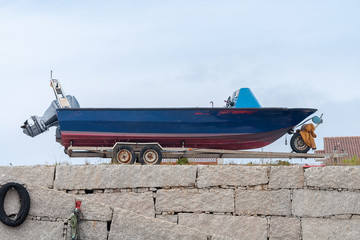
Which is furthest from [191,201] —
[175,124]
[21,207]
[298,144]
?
[298,144]

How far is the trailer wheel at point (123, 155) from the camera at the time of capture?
11.4 meters

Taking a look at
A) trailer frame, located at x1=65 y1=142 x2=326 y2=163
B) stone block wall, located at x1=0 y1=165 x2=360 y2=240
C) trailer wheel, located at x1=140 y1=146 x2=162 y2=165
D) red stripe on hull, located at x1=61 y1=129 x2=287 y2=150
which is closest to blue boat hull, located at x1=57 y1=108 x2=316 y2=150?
red stripe on hull, located at x1=61 y1=129 x2=287 y2=150

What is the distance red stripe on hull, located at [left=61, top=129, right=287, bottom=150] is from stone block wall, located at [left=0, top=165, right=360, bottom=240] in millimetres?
1975

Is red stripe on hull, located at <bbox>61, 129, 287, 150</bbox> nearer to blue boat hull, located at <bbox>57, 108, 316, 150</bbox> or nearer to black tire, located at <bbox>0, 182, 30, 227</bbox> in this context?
blue boat hull, located at <bbox>57, 108, 316, 150</bbox>

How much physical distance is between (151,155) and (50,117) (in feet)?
8.93

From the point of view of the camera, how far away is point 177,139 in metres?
11.9

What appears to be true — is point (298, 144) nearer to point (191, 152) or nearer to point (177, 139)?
point (191, 152)

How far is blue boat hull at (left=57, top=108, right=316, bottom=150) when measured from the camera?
38.4 ft

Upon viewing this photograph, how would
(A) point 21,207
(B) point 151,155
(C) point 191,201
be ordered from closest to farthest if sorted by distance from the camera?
(A) point 21,207
(C) point 191,201
(B) point 151,155

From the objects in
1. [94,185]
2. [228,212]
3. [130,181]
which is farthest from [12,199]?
[228,212]

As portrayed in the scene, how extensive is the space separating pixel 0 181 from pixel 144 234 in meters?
2.71

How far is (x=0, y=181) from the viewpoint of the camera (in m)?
9.66

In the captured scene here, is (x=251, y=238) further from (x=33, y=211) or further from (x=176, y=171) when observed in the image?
(x=33, y=211)

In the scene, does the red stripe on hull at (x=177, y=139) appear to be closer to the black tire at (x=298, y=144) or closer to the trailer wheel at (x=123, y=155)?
the black tire at (x=298, y=144)
